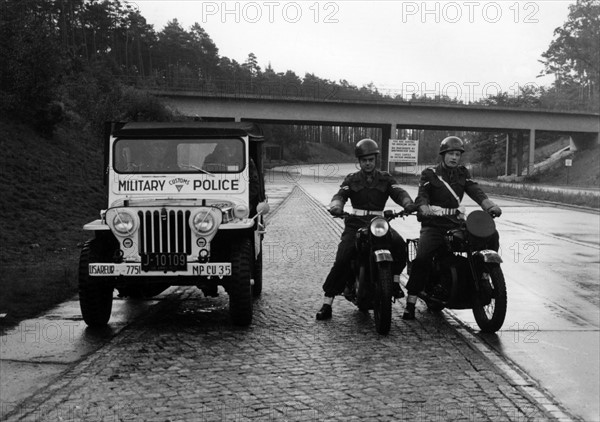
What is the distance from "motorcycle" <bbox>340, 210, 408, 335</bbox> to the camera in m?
7.18

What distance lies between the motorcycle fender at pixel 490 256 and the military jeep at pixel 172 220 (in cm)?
235

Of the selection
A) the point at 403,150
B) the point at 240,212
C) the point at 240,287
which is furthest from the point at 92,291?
the point at 403,150

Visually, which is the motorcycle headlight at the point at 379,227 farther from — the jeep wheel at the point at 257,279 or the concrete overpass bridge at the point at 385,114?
the concrete overpass bridge at the point at 385,114

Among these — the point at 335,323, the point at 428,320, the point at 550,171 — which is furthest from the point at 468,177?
the point at 550,171

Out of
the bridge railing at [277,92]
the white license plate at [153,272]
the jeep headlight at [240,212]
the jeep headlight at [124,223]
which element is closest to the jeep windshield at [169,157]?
the jeep headlight at [240,212]

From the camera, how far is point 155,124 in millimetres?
9125

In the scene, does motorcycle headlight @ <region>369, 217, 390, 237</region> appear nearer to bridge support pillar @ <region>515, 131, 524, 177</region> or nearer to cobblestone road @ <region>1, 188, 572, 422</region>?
cobblestone road @ <region>1, 188, 572, 422</region>

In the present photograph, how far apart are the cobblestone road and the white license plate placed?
0.60 m

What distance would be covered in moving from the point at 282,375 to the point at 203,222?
218 cm

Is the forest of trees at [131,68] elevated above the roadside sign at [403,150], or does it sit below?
above

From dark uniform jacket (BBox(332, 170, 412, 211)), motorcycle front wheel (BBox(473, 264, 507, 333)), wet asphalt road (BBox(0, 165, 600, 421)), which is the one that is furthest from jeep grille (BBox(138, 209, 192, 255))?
motorcycle front wheel (BBox(473, 264, 507, 333))

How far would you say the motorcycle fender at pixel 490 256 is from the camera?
7098 mm

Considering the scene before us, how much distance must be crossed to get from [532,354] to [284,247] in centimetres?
923

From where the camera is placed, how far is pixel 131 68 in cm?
7488
